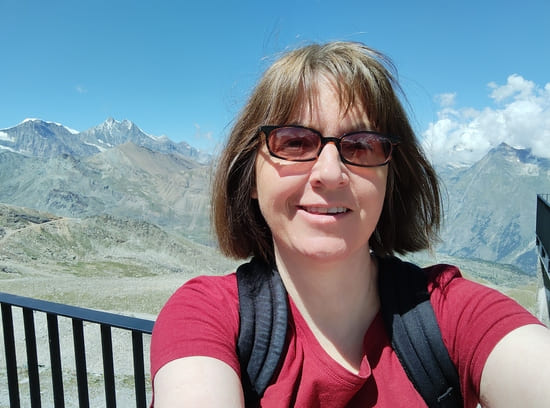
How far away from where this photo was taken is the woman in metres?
1.35

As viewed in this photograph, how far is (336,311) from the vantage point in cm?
169

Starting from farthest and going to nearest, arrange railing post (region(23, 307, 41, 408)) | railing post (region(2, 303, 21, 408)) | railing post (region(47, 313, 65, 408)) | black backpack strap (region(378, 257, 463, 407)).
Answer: railing post (region(2, 303, 21, 408)) < railing post (region(23, 307, 41, 408)) < railing post (region(47, 313, 65, 408)) < black backpack strap (region(378, 257, 463, 407))

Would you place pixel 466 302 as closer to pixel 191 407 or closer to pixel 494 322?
pixel 494 322

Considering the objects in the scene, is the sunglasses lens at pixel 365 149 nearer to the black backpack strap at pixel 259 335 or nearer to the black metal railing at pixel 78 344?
the black backpack strap at pixel 259 335

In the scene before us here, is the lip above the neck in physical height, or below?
above

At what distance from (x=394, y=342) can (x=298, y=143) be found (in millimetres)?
717

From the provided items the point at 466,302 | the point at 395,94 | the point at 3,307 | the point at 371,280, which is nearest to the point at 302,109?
the point at 395,94

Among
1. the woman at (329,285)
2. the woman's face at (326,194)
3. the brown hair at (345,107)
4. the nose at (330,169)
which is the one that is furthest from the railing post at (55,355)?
the nose at (330,169)

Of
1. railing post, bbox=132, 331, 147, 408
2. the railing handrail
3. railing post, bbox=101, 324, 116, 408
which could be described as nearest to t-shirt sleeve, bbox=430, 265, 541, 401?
the railing handrail

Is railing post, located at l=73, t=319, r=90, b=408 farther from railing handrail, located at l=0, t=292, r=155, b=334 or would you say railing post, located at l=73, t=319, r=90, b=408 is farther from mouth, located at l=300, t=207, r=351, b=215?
mouth, located at l=300, t=207, r=351, b=215

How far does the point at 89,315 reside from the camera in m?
2.38

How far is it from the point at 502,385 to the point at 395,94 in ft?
3.29

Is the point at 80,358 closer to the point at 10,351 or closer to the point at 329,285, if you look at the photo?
the point at 10,351

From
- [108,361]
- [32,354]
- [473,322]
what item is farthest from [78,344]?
[473,322]
